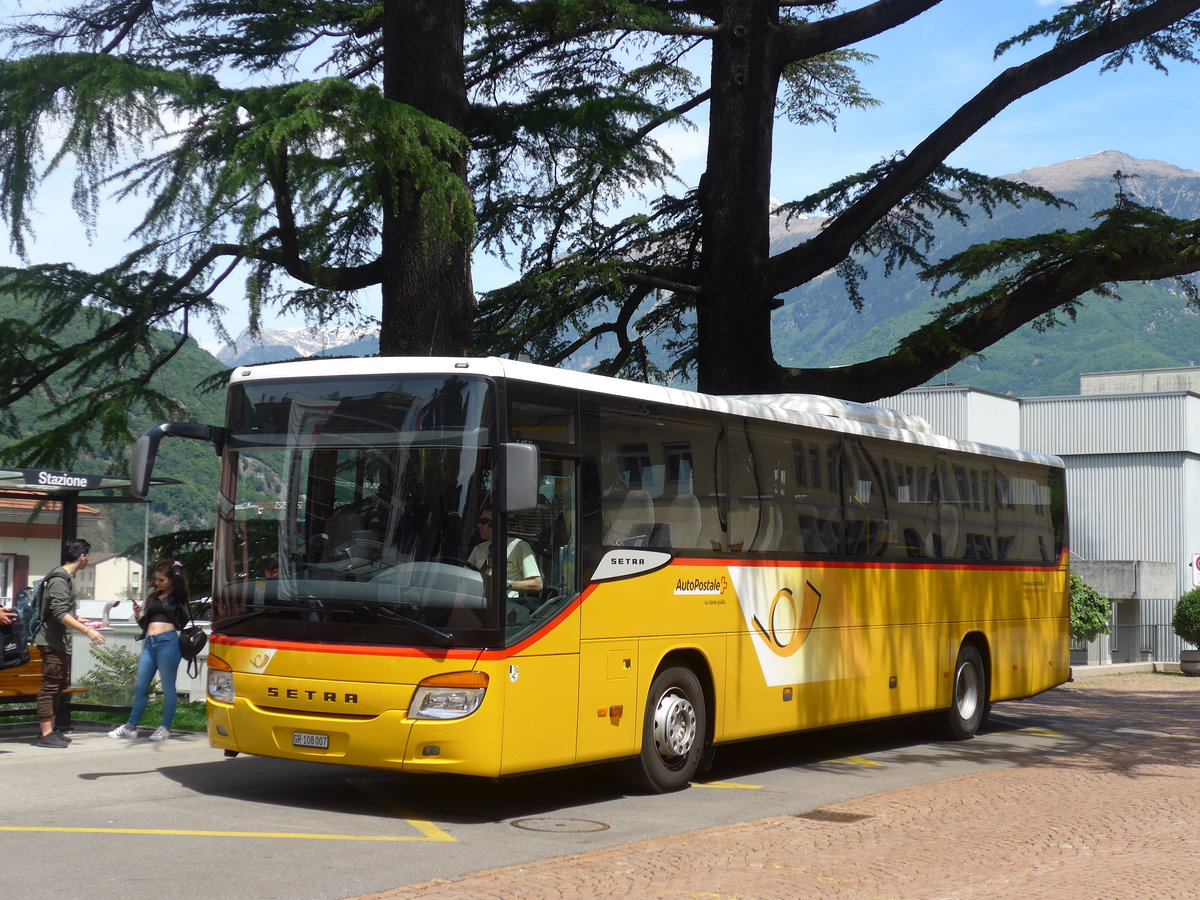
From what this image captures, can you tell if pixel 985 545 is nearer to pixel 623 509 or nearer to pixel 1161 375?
pixel 623 509

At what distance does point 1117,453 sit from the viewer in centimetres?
5831

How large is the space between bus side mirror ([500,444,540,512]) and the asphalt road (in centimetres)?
201

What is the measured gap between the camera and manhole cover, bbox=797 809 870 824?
962 centimetres

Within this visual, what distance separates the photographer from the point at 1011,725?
17.6m

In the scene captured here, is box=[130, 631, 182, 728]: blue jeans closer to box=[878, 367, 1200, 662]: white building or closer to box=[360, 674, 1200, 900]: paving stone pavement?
box=[360, 674, 1200, 900]: paving stone pavement

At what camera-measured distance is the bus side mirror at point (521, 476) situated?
8.86 metres

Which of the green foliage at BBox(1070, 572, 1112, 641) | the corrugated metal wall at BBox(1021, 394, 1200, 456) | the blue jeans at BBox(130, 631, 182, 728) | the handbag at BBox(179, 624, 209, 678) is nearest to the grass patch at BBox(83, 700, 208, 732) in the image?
the blue jeans at BBox(130, 631, 182, 728)

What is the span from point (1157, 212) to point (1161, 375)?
63556 mm

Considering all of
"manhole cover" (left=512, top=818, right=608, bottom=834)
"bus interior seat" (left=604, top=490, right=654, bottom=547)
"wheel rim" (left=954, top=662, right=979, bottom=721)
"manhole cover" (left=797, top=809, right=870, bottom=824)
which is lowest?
"manhole cover" (left=797, top=809, right=870, bottom=824)

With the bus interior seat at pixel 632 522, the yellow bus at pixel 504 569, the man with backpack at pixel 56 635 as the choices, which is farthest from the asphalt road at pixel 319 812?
the bus interior seat at pixel 632 522

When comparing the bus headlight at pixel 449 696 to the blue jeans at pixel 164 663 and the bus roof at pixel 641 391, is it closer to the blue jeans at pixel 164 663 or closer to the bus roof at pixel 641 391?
the bus roof at pixel 641 391

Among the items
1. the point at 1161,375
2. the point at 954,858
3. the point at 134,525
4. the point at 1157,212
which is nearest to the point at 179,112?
the point at 134,525

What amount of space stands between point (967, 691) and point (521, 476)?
8.37 metres

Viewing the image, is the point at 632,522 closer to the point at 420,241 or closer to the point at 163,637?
the point at 163,637
